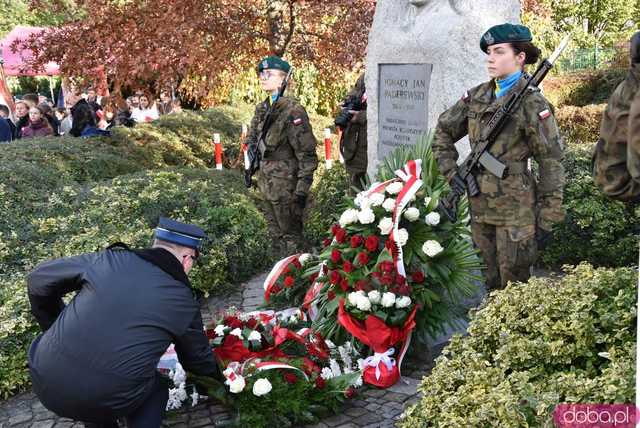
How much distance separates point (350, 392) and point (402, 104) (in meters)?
2.52

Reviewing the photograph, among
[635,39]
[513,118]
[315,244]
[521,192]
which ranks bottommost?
[315,244]

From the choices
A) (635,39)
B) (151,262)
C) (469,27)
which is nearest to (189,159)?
(469,27)

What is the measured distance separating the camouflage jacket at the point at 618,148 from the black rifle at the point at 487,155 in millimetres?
2079

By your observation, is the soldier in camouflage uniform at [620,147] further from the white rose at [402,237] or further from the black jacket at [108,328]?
the white rose at [402,237]

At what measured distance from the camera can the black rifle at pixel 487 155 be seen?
419cm

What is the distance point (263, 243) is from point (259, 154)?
97 centimetres

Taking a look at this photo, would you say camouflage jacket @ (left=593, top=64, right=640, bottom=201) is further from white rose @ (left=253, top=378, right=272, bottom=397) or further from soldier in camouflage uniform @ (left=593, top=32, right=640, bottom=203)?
white rose @ (left=253, top=378, right=272, bottom=397)

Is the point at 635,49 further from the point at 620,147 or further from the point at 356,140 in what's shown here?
the point at 356,140

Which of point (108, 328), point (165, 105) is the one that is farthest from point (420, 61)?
point (165, 105)

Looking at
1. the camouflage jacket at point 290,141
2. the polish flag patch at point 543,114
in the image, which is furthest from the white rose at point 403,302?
the camouflage jacket at point 290,141

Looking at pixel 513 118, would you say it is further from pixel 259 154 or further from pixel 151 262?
pixel 259 154

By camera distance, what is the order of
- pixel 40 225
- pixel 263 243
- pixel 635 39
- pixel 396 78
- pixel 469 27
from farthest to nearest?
pixel 263 243 < pixel 40 225 < pixel 396 78 < pixel 469 27 < pixel 635 39

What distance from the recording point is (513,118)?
429 cm

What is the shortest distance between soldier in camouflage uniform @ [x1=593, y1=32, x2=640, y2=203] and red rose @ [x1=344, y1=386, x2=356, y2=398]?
2.23 m
